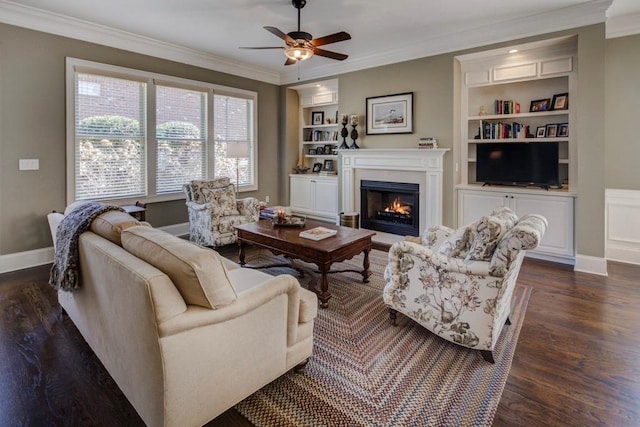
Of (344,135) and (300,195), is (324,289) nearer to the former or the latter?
(344,135)

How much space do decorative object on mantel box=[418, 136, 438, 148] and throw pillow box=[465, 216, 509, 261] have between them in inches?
115

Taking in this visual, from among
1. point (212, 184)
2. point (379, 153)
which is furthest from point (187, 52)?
point (379, 153)

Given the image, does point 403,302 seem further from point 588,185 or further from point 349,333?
point 588,185

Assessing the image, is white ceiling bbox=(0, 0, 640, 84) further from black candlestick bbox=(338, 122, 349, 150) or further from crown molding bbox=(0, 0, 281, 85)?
black candlestick bbox=(338, 122, 349, 150)

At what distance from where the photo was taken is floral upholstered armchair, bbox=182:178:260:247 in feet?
15.3

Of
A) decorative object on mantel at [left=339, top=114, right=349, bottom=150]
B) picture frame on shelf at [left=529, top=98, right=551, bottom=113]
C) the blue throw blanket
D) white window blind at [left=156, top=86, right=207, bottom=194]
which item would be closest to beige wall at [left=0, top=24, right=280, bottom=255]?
white window blind at [left=156, top=86, right=207, bottom=194]

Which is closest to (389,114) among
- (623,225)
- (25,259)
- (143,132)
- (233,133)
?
(233,133)

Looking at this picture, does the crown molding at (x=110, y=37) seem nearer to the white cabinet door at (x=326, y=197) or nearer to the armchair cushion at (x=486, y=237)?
the white cabinet door at (x=326, y=197)

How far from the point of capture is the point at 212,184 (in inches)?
205

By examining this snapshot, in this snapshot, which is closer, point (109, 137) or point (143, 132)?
point (109, 137)

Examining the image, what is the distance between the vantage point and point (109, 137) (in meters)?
4.74

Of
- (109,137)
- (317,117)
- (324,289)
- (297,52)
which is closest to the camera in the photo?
(324,289)

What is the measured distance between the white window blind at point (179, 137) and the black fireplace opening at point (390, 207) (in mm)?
2797

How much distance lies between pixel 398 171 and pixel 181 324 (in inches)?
181
